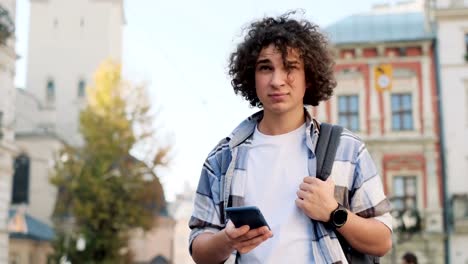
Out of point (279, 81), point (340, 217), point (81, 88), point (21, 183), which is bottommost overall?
point (21, 183)

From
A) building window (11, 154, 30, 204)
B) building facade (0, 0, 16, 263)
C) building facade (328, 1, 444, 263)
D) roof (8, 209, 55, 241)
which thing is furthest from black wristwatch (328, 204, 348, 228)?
building window (11, 154, 30, 204)

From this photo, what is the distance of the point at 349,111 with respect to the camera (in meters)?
30.4

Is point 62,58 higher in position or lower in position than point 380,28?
higher

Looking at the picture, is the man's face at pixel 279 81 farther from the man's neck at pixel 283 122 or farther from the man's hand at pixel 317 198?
the man's hand at pixel 317 198

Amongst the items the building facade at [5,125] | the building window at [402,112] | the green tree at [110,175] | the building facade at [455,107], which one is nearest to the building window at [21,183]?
the green tree at [110,175]

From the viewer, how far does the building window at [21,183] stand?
151 ft

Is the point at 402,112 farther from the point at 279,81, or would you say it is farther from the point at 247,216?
the point at 247,216

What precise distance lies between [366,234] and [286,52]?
70 centimetres

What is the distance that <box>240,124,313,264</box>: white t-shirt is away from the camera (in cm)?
267

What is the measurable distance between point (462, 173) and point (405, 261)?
20.8 metres

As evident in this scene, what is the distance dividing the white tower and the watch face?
4787 cm

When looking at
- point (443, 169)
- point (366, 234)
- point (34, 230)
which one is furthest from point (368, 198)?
point (34, 230)

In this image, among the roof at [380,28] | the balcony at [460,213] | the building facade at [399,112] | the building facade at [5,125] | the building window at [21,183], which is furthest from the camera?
the building window at [21,183]

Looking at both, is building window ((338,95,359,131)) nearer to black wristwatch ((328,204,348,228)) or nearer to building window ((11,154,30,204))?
building window ((11,154,30,204))
